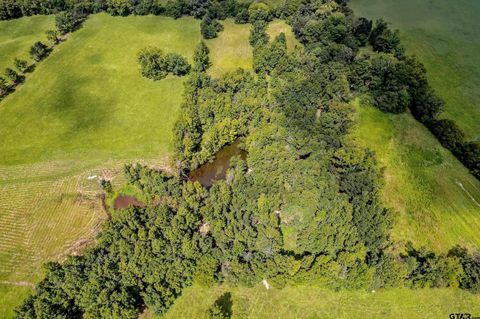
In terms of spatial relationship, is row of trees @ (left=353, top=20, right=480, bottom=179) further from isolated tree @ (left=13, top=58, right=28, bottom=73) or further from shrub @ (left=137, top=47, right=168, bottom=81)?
isolated tree @ (left=13, top=58, right=28, bottom=73)

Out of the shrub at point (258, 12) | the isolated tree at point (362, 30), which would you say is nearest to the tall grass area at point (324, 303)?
the isolated tree at point (362, 30)

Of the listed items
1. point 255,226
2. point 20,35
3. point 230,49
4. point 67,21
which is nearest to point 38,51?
point 20,35

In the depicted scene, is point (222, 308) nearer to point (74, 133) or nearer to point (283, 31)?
point (74, 133)

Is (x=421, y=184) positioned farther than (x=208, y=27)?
No

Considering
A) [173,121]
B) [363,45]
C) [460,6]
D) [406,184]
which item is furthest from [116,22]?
[460,6]

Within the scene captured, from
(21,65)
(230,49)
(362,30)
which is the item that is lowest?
(21,65)

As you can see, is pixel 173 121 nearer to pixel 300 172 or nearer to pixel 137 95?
pixel 137 95

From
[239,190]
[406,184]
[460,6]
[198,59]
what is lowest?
[406,184]

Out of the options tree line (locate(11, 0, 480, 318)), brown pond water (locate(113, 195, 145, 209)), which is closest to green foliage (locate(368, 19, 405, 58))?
tree line (locate(11, 0, 480, 318))

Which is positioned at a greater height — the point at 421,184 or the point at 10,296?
the point at 421,184
